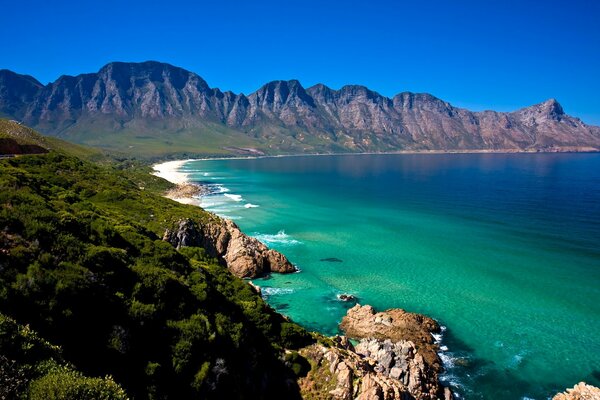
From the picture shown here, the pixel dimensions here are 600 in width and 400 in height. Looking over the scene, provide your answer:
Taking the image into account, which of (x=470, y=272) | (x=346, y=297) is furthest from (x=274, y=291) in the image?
(x=470, y=272)

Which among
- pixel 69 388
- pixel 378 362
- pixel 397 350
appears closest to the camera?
pixel 69 388

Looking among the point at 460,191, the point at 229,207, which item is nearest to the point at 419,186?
the point at 460,191

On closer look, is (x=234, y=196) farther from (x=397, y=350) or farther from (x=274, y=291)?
(x=397, y=350)

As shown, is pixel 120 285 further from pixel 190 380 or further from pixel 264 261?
pixel 264 261

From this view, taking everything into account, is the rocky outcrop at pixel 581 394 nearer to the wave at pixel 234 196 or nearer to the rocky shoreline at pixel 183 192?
the wave at pixel 234 196

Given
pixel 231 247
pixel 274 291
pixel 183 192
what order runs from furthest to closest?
pixel 183 192 < pixel 231 247 < pixel 274 291

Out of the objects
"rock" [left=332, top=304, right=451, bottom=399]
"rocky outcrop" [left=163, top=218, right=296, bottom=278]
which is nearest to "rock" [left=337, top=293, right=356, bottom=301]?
"rock" [left=332, top=304, right=451, bottom=399]

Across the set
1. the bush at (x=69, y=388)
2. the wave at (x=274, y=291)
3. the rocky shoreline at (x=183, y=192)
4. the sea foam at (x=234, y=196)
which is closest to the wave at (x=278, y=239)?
the wave at (x=274, y=291)

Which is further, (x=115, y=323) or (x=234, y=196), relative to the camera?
(x=234, y=196)
